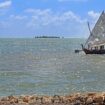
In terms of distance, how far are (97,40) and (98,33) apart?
2.33 m

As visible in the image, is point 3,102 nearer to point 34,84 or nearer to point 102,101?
point 102,101

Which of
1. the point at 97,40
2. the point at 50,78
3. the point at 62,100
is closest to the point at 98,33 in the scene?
the point at 97,40

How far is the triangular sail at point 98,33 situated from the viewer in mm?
85350

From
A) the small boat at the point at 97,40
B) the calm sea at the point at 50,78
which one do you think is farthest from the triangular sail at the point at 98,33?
the calm sea at the point at 50,78

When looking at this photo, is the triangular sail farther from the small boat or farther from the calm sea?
the calm sea

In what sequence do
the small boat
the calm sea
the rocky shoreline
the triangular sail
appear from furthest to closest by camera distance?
the triangular sail < the small boat < the calm sea < the rocky shoreline

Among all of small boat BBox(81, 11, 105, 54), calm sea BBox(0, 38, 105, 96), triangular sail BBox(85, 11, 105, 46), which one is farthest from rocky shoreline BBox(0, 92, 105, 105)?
triangular sail BBox(85, 11, 105, 46)

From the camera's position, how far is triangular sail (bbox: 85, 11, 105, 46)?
280ft

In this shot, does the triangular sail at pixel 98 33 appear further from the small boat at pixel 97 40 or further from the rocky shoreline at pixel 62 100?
the rocky shoreline at pixel 62 100

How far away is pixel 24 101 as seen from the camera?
1275 centimetres

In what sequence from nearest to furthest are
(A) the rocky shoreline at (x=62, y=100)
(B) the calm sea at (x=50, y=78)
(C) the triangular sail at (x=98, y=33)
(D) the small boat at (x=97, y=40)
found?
(A) the rocky shoreline at (x=62, y=100)
(B) the calm sea at (x=50, y=78)
(D) the small boat at (x=97, y=40)
(C) the triangular sail at (x=98, y=33)

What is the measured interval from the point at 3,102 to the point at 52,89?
46.0 ft

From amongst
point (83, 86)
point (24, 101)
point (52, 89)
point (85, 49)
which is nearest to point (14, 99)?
point (24, 101)

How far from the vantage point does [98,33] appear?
87.5 metres
